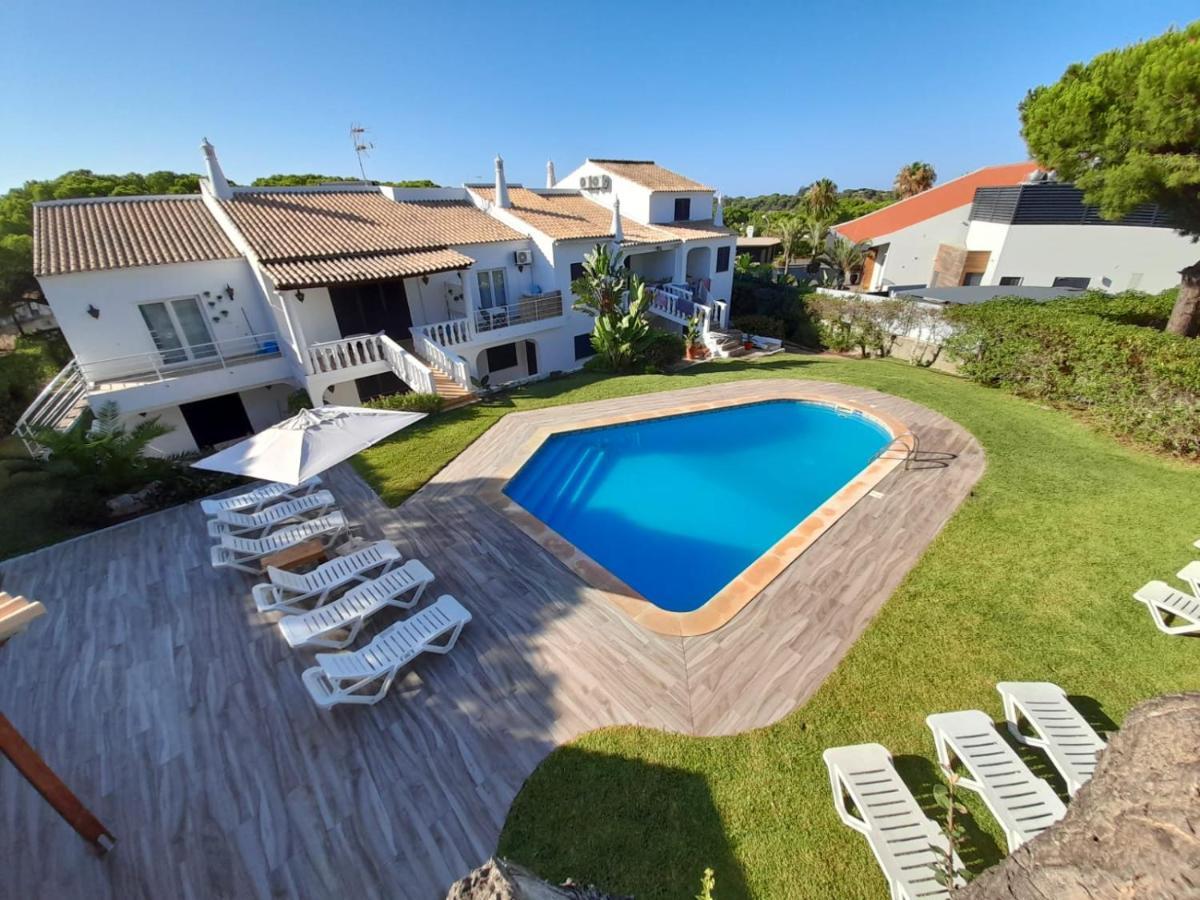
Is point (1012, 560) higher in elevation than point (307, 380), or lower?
lower

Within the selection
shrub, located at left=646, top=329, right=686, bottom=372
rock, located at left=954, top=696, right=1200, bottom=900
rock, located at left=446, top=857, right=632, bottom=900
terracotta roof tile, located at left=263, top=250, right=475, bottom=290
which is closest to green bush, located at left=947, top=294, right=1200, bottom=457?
shrub, located at left=646, top=329, right=686, bottom=372

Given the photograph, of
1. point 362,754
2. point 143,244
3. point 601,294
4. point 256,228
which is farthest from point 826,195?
point 362,754

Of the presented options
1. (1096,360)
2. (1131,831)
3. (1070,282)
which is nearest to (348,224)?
(1131,831)

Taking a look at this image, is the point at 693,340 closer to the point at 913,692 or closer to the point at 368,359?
the point at 368,359

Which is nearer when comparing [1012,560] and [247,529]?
[1012,560]

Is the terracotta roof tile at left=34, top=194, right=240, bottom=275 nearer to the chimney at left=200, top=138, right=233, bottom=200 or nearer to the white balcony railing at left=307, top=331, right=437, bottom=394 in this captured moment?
the chimney at left=200, top=138, right=233, bottom=200

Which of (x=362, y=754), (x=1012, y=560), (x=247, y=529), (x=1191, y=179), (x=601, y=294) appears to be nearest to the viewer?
(x=362, y=754)

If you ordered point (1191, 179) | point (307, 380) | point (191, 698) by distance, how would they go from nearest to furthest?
point (191, 698) → point (1191, 179) → point (307, 380)

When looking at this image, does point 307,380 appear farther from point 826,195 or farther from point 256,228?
point 826,195
